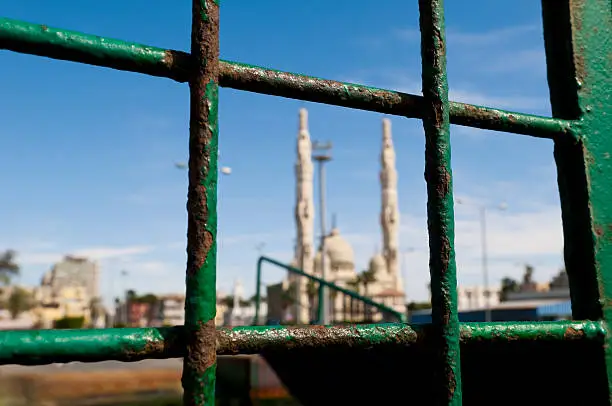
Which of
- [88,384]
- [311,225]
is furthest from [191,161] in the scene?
[311,225]

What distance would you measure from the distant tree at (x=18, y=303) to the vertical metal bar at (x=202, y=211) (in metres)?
84.2

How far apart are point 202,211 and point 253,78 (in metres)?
0.21

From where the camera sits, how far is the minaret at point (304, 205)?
52.8m

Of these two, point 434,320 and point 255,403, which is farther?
point 255,403

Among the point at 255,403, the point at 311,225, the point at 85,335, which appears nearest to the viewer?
the point at 85,335

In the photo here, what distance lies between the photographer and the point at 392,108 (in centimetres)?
96

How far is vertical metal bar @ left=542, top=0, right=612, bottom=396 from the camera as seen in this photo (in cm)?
110

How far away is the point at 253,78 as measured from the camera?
85 centimetres

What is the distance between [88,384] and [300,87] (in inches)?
271

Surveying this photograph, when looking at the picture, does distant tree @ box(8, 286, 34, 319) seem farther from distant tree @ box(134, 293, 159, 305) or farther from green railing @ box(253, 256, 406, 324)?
green railing @ box(253, 256, 406, 324)

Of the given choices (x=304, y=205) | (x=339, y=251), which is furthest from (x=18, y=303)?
(x=339, y=251)

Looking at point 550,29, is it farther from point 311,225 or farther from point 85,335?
point 311,225

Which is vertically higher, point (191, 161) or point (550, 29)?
point (550, 29)

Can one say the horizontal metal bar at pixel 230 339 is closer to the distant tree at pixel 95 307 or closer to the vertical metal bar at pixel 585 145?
the vertical metal bar at pixel 585 145
